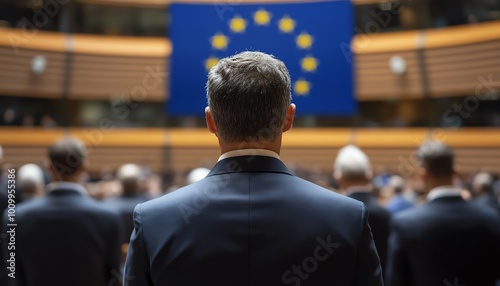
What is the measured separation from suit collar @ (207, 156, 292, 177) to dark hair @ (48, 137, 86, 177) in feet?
5.34

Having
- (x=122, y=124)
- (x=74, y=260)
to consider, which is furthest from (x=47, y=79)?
(x=74, y=260)

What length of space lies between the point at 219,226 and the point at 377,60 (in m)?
13.0

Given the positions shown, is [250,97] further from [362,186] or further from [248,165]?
[362,186]

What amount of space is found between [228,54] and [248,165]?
34.5ft

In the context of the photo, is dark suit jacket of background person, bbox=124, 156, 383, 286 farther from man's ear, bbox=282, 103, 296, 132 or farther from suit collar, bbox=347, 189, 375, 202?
suit collar, bbox=347, 189, 375, 202

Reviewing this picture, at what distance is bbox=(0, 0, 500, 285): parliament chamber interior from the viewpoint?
11266mm

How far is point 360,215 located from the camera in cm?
117

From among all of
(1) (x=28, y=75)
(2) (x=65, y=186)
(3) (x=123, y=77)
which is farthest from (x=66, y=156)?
(3) (x=123, y=77)

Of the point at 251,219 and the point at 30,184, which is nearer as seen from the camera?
the point at 251,219

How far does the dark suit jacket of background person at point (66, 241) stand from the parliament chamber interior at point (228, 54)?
26.7 feet

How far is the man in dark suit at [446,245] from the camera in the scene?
2.37 meters

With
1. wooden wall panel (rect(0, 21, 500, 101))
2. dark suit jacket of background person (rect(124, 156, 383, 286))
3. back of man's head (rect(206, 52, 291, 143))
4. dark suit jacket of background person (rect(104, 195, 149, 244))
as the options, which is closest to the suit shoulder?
dark suit jacket of background person (rect(124, 156, 383, 286))

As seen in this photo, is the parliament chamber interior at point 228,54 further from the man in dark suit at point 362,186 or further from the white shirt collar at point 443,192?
the white shirt collar at point 443,192

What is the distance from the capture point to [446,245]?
7.90 ft
